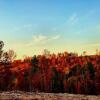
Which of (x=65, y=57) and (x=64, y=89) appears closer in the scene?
(x=64, y=89)

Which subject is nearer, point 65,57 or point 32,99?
point 32,99

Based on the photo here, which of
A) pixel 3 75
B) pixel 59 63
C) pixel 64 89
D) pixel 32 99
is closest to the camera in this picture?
pixel 32 99

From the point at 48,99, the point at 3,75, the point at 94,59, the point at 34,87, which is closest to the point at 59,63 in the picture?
the point at 94,59

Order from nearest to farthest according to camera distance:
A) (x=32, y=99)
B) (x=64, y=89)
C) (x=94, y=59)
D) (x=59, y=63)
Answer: (x=32, y=99), (x=64, y=89), (x=94, y=59), (x=59, y=63)

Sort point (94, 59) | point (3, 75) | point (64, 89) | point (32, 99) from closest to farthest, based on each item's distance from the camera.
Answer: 1. point (32, 99)
2. point (64, 89)
3. point (3, 75)
4. point (94, 59)

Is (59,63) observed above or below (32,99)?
above

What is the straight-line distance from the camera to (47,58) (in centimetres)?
11131

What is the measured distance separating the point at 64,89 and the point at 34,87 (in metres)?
12.3

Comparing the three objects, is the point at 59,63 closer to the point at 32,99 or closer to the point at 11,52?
the point at 11,52

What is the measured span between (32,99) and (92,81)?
43.4m

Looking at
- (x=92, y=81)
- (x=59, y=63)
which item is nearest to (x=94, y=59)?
(x=59, y=63)

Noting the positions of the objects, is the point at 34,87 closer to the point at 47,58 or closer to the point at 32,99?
the point at 47,58

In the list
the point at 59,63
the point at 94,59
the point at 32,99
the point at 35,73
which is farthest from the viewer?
the point at 59,63

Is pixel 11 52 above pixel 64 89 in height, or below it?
above
